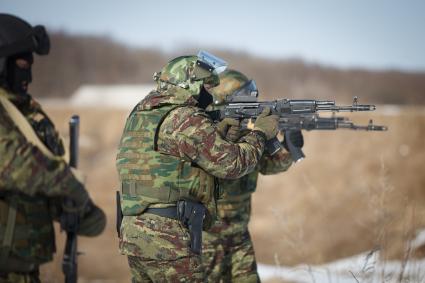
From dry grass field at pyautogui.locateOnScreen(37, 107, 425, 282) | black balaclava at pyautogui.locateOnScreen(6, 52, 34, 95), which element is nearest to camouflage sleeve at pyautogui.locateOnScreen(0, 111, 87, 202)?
black balaclava at pyautogui.locateOnScreen(6, 52, 34, 95)

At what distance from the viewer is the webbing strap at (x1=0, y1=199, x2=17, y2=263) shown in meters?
2.89

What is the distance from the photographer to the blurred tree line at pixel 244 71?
27178 mm

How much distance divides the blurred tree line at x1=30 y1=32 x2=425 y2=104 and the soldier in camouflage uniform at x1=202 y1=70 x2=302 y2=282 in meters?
17.3

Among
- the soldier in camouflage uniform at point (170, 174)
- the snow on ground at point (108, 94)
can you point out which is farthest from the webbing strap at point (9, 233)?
the snow on ground at point (108, 94)

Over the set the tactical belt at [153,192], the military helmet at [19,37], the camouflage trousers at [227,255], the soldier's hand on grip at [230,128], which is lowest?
the camouflage trousers at [227,255]

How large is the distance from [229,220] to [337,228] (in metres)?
7.86

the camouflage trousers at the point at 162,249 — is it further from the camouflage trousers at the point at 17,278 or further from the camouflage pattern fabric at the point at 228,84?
the camouflage pattern fabric at the point at 228,84

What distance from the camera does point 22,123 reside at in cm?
293

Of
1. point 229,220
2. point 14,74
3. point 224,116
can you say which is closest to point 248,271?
point 229,220

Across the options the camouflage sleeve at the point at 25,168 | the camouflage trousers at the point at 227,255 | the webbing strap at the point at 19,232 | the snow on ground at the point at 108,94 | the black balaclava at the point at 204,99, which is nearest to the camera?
the camouflage sleeve at the point at 25,168

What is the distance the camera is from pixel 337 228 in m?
11.8

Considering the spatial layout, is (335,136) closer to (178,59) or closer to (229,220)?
(229,220)

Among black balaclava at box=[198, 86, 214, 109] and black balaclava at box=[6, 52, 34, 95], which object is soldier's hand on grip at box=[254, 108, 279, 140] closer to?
black balaclava at box=[198, 86, 214, 109]

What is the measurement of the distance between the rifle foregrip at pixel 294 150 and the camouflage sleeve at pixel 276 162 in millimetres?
41
